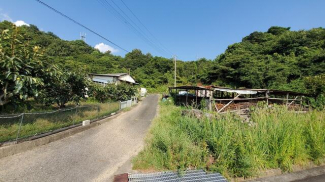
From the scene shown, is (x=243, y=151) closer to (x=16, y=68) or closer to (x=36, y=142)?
(x=36, y=142)

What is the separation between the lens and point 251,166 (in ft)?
10.5

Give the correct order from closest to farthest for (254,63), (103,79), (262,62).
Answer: (103,79), (262,62), (254,63)

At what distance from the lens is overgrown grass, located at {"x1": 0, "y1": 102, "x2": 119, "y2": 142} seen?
409cm

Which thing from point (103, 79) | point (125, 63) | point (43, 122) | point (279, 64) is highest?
point (125, 63)

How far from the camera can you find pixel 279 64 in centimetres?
2466

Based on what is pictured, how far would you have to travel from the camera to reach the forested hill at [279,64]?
21.2 m

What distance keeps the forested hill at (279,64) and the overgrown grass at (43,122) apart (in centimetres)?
2081

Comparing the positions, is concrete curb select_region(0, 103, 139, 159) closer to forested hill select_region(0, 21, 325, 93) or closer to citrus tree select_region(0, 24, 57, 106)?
citrus tree select_region(0, 24, 57, 106)

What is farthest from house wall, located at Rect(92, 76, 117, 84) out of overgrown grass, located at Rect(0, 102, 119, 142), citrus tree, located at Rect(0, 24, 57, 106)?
citrus tree, located at Rect(0, 24, 57, 106)

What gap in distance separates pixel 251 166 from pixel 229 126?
3.48 feet

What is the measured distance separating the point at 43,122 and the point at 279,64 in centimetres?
3016

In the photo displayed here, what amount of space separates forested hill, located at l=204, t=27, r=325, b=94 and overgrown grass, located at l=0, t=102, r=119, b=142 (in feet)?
68.3

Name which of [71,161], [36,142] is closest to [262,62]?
[71,161]

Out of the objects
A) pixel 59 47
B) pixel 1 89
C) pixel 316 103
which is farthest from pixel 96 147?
pixel 59 47
